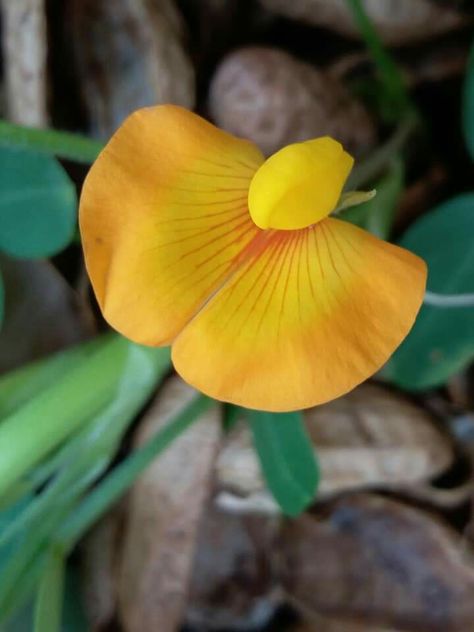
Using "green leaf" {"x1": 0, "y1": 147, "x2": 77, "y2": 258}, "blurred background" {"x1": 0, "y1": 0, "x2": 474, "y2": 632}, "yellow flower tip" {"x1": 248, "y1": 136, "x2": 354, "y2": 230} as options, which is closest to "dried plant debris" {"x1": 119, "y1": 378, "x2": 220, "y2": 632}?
"blurred background" {"x1": 0, "y1": 0, "x2": 474, "y2": 632}

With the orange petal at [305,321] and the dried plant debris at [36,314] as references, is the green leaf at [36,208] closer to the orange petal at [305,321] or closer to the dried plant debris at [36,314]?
the dried plant debris at [36,314]

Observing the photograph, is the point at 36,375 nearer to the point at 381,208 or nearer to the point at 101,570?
the point at 101,570

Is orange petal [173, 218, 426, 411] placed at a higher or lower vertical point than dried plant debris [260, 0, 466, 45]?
lower

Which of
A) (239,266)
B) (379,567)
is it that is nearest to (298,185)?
(239,266)

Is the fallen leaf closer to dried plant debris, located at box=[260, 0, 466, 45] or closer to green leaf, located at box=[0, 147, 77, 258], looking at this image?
green leaf, located at box=[0, 147, 77, 258]

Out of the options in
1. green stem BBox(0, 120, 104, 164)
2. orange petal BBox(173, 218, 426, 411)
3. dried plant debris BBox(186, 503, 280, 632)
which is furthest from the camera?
dried plant debris BBox(186, 503, 280, 632)

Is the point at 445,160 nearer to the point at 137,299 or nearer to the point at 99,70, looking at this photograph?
the point at 99,70

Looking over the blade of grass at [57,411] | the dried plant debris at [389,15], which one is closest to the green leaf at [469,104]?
the dried plant debris at [389,15]

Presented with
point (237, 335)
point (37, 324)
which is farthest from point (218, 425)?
point (237, 335)
